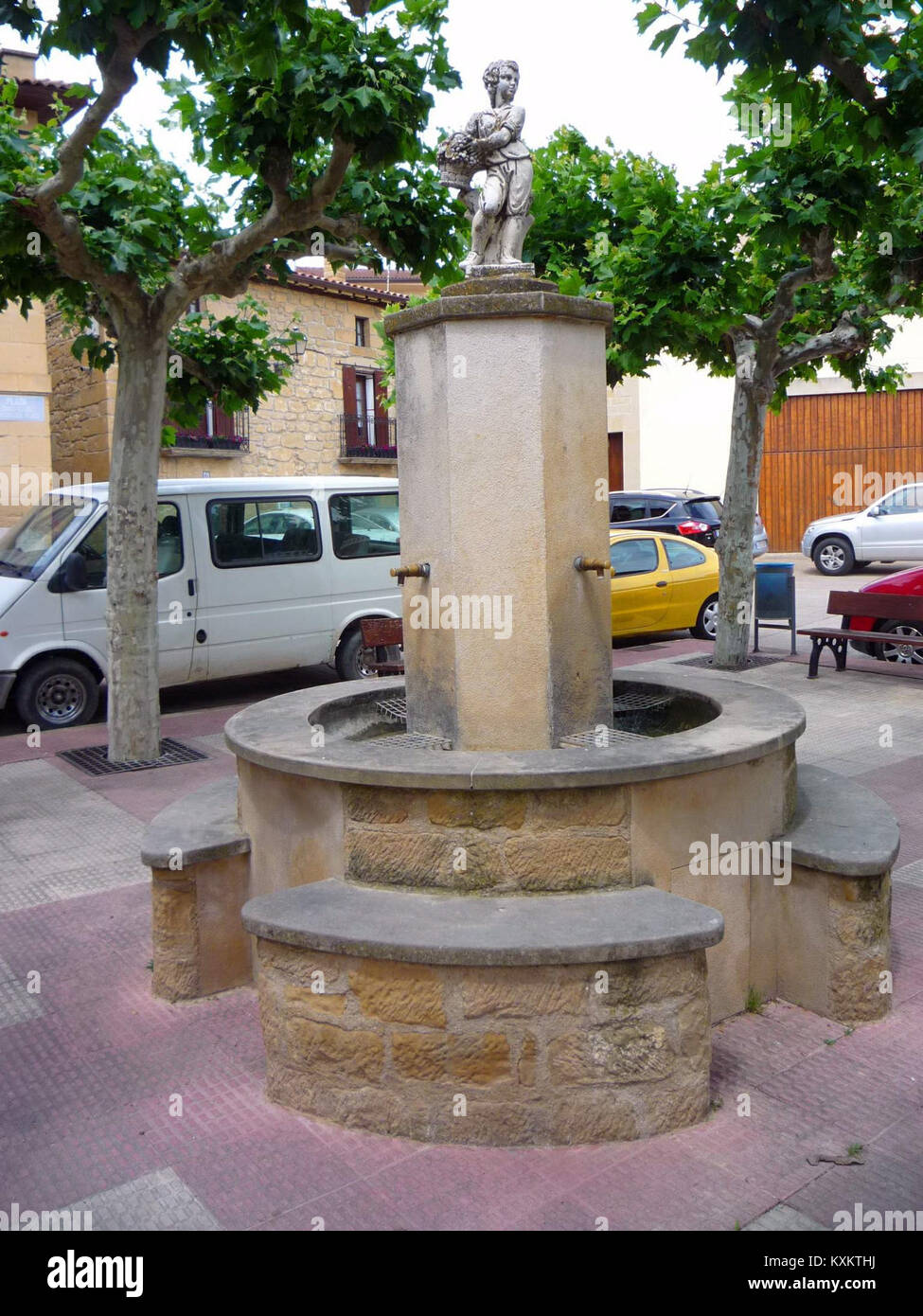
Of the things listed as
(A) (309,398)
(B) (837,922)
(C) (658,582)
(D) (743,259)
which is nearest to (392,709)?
(B) (837,922)

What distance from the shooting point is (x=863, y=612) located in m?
11.3

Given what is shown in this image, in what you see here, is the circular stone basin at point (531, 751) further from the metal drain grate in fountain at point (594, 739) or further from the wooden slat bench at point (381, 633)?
the wooden slat bench at point (381, 633)

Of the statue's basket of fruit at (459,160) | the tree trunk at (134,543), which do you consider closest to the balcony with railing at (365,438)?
the tree trunk at (134,543)

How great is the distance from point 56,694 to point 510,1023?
772 centimetres

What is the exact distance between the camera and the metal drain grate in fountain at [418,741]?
4832 mm

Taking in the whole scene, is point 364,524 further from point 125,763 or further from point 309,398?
point 309,398

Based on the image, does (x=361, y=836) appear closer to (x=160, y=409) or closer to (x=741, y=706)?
(x=741, y=706)

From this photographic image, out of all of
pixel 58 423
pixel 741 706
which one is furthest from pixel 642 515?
pixel 741 706

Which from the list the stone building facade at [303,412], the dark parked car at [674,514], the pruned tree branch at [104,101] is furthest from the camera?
the stone building facade at [303,412]

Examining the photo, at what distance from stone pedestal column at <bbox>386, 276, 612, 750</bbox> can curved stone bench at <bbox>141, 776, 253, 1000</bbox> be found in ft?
3.35

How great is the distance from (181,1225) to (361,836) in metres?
1.36

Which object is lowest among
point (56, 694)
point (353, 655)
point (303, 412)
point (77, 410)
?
point (56, 694)

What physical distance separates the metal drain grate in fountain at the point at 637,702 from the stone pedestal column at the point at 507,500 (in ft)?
2.49

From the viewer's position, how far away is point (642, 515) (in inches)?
779
